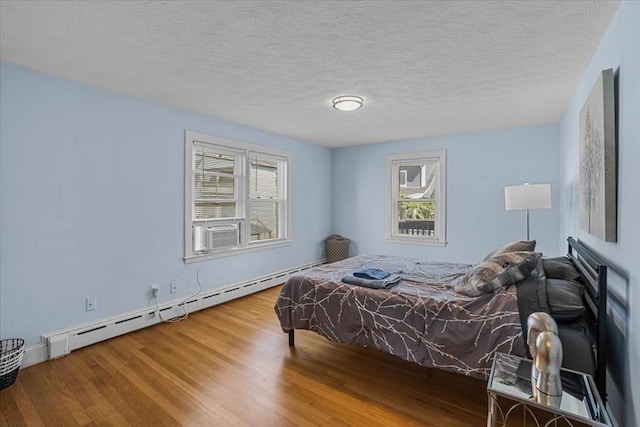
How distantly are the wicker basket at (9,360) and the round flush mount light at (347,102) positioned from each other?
346 cm

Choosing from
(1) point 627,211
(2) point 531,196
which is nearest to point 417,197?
(2) point 531,196

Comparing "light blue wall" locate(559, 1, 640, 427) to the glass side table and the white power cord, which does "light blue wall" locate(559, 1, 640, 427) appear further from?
the white power cord

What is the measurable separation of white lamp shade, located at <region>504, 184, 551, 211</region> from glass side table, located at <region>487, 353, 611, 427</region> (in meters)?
2.28

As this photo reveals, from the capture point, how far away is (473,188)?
4875 millimetres

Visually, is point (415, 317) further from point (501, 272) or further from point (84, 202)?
point (84, 202)

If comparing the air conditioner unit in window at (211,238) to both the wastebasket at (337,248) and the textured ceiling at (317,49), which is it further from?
the wastebasket at (337,248)

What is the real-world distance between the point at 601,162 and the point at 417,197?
3597mm

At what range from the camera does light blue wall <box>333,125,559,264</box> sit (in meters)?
4.38

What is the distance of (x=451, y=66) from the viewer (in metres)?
2.53

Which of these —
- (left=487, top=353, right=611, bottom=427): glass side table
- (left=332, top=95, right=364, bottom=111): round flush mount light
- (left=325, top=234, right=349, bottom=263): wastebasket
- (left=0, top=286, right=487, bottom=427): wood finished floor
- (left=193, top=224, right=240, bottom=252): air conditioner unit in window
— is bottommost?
(left=0, top=286, right=487, bottom=427): wood finished floor

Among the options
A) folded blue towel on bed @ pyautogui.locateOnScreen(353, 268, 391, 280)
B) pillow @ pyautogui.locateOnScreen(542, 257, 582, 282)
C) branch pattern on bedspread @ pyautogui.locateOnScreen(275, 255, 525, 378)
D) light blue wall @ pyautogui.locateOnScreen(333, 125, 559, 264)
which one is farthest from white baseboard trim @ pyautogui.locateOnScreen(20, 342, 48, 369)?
light blue wall @ pyautogui.locateOnScreen(333, 125, 559, 264)

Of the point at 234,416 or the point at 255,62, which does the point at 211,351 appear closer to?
the point at 234,416

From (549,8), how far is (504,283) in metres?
1.68

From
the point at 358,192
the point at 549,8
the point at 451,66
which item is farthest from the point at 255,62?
the point at 358,192
